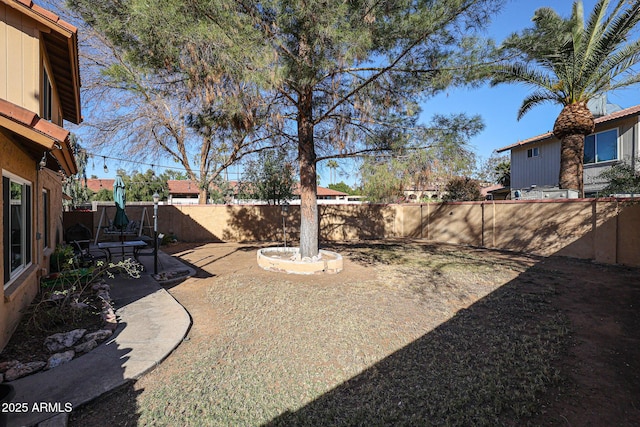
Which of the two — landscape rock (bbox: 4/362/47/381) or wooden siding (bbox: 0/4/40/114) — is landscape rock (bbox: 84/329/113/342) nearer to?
landscape rock (bbox: 4/362/47/381)

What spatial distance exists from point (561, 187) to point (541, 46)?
251 inches

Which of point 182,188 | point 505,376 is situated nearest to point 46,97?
point 505,376

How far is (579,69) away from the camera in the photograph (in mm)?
9734

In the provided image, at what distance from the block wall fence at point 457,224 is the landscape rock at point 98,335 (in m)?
11.3

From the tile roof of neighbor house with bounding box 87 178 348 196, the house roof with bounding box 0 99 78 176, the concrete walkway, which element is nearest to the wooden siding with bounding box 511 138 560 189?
the concrete walkway

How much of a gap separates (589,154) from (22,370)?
1951cm

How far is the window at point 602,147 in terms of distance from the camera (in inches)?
519

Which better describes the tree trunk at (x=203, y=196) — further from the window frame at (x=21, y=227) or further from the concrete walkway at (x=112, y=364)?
the window frame at (x=21, y=227)

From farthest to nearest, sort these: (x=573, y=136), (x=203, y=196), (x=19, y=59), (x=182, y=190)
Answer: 1. (x=182, y=190)
2. (x=203, y=196)
3. (x=573, y=136)
4. (x=19, y=59)

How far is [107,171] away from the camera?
16.6 metres

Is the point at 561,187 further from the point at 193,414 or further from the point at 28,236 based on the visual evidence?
the point at 28,236

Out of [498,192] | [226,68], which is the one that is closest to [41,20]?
[226,68]

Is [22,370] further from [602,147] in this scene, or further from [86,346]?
[602,147]

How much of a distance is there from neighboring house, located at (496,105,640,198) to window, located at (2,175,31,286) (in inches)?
528
